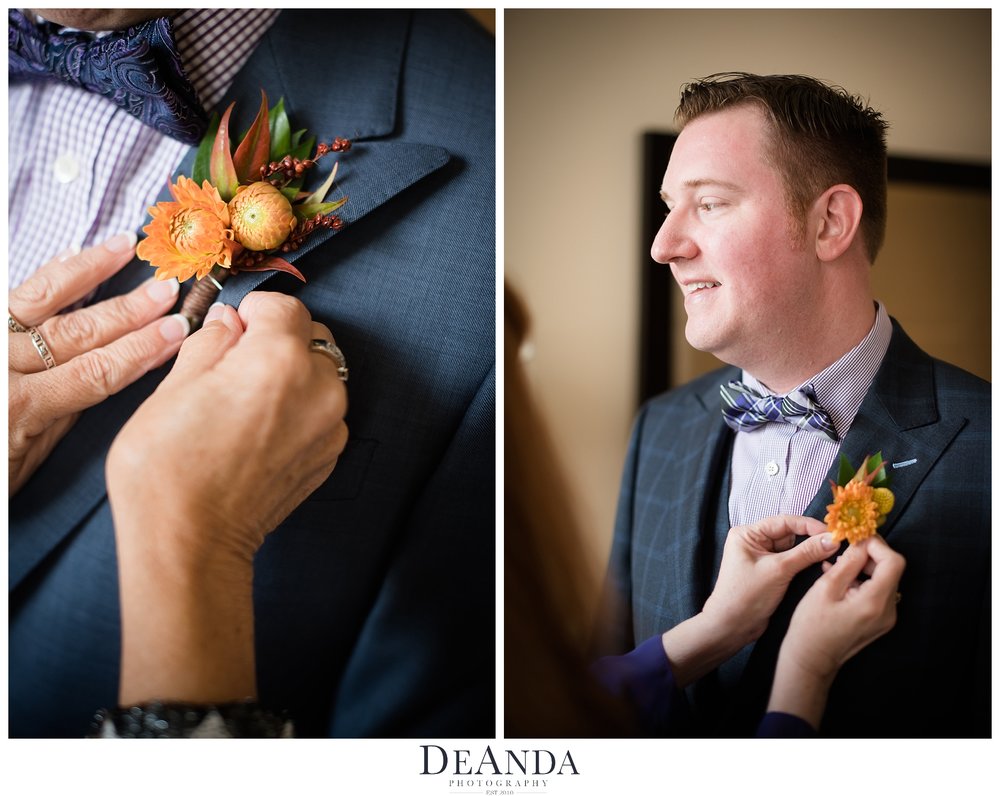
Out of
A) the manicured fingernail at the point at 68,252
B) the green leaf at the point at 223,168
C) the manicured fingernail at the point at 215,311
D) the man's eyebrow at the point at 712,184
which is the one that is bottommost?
the manicured fingernail at the point at 215,311

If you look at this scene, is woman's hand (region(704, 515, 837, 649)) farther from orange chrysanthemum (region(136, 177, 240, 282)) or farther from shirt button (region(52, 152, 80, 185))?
shirt button (region(52, 152, 80, 185))

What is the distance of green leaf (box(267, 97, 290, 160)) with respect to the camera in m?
1.57

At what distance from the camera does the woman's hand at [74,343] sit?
1.53m

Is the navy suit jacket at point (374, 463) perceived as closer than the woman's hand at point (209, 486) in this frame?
No

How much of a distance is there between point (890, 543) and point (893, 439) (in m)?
0.18

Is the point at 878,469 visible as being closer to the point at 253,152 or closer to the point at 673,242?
the point at 673,242

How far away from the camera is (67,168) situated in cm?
163

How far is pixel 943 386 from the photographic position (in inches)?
59.0

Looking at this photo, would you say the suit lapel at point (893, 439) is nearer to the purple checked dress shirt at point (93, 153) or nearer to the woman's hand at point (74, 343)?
the woman's hand at point (74, 343)

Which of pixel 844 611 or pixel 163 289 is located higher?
pixel 163 289

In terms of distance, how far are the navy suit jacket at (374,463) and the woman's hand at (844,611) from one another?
0.56 metres

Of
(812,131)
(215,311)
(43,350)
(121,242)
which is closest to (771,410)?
(812,131)

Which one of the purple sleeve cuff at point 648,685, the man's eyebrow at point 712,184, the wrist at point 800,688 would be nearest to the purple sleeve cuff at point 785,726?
the wrist at point 800,688
